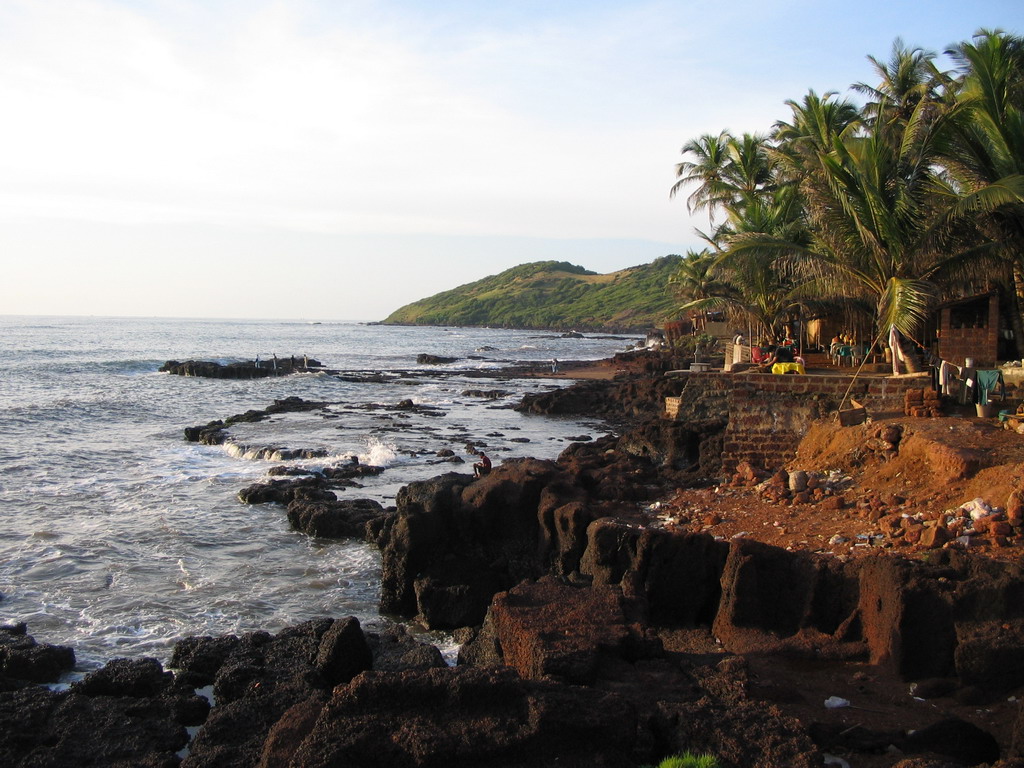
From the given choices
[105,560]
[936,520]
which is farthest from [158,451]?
[936,520]

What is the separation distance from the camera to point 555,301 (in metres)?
152

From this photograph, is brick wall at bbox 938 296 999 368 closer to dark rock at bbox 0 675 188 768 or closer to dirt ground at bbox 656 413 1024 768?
dirt ground at bbox 656 413 1024 768

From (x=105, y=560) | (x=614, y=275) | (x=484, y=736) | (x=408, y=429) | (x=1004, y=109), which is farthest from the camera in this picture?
(x=614, y=275)

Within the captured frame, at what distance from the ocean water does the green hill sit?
84.0 m

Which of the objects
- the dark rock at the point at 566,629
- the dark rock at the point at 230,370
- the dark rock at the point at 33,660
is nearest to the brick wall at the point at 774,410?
the dark rock at the point at 566,629

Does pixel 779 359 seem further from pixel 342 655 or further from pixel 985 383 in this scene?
pixel 342 655

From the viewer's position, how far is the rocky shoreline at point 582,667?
16.6 feet

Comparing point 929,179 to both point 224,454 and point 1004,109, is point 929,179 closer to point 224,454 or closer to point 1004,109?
point 1004,109

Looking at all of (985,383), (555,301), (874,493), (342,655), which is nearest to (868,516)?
(874,493)

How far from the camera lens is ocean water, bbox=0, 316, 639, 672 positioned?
1073cm

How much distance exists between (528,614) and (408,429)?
67.9 feet

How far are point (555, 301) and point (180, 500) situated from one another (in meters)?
137

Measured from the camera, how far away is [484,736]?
488cm

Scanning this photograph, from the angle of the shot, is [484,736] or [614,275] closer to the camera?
[484,736]
